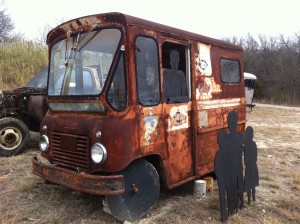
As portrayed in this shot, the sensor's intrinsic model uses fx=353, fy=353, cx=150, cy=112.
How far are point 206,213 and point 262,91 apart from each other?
118 feet

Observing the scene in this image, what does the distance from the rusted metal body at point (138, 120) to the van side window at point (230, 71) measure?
14 centimetres

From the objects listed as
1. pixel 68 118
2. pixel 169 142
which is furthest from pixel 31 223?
pixel 169 142

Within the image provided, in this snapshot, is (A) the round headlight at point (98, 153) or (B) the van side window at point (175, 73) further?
(B) the van side window at point (175, 73)

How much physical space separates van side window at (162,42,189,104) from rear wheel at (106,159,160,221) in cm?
100

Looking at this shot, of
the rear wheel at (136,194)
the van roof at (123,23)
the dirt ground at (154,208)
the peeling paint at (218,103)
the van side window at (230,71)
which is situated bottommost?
the dirt ground at (154,208)

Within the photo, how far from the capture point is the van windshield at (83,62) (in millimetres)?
4281

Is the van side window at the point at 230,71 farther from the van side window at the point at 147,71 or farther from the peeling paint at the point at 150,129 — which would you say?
the peeling paint at the point at 150,129

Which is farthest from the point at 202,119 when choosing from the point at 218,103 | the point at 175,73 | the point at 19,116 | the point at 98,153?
the point at 19,116

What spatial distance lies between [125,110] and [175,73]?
1259 millimetres

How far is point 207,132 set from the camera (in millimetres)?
5473

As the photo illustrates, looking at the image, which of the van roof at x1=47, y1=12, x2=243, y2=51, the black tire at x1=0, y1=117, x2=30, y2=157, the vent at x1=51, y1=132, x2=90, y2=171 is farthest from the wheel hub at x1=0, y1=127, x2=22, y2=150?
the vent at x1=51, y1=132, x2=90, y2=171

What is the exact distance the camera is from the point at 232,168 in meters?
4.62

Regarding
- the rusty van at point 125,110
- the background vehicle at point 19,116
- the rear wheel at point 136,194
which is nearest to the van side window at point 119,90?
the rusty van at point 125,110

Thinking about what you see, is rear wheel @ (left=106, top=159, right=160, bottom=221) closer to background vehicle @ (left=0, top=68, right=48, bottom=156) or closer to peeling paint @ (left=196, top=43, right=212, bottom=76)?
peeling paint @ (left=196, top=43, right=212, bottom=76)
